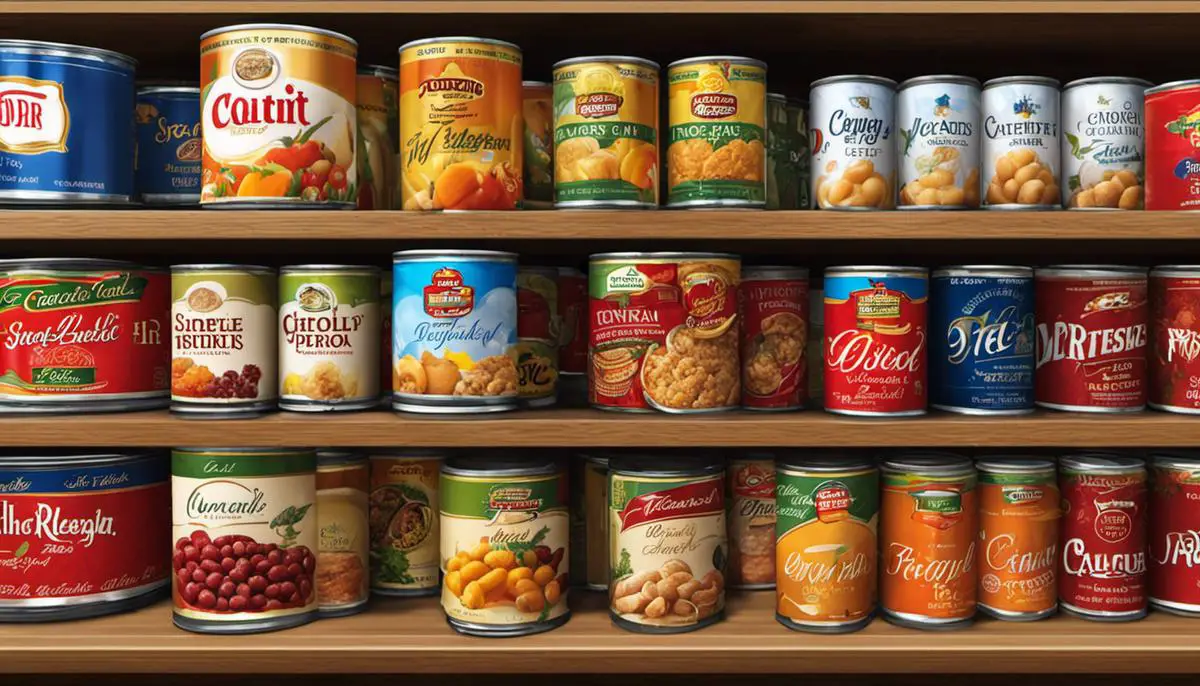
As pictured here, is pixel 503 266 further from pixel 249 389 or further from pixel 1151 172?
pixel 1151 172

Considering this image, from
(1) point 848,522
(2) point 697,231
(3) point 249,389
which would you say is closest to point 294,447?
(3) point 249,389

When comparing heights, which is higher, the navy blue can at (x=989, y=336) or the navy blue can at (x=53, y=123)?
the navy blue can at (x=53, y=123)

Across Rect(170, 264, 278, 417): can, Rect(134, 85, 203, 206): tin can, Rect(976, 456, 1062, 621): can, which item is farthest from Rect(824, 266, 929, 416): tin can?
Rect(134, 85, 203, 206): tin can

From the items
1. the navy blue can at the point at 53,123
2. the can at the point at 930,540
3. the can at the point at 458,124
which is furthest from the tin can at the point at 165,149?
the can at the point at 930,540

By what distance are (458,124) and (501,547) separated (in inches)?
21.9

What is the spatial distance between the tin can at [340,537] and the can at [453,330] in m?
0.16

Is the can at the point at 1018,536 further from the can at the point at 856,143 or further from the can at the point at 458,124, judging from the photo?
the can at the point at 458,124

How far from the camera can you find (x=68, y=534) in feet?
4.10

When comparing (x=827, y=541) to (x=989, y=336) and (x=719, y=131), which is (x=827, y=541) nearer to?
(x=989, y=336)

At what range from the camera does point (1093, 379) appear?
1.27 m

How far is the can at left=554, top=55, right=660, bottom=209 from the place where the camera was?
123cm

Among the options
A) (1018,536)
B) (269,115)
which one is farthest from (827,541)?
(269,115)

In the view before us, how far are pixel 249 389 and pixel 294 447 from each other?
101mm

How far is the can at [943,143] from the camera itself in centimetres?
125
